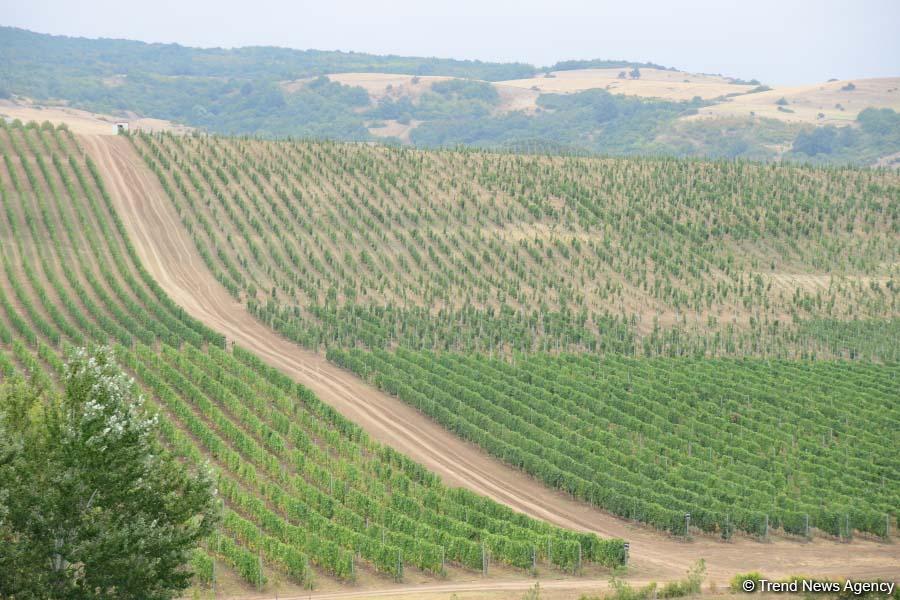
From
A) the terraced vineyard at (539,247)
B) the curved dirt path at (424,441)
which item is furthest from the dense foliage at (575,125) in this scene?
the curved dirt path at (424,441)

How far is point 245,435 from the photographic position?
4031 centimetres

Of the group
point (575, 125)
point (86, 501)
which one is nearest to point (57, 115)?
point (575, 125)

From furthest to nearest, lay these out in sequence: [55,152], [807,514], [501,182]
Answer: [501,182] → [55,152] → [807,514]

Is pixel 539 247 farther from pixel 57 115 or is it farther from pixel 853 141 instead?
pixel 853 141

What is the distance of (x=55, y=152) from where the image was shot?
2953 inches

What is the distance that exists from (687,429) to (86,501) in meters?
27.0

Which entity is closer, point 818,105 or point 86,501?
point 86,501

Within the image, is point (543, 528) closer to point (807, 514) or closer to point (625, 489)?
point (625, 489)

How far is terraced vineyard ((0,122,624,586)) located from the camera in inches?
1249

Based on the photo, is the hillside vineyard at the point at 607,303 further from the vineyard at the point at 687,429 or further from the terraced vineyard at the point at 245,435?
the terraced vineyard at the point at 245,435

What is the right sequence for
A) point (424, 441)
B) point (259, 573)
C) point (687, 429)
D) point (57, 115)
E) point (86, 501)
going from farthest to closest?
point (57, 115)
point (687, 429)
point (424, 441)
point (259, 573)
point (86, 501)

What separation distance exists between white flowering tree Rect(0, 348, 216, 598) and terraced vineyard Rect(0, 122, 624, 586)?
7119mm

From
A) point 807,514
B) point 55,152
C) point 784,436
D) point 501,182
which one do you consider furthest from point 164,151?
point 807,514

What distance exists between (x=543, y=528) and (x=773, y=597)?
8.57 metres
